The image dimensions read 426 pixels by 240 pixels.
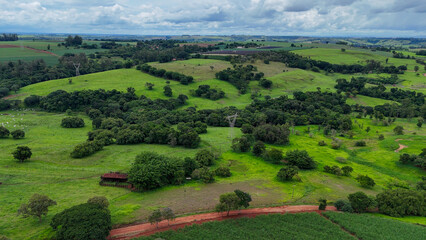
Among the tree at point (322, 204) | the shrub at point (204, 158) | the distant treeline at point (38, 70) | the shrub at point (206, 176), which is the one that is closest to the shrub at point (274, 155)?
the shrub at point (204, 158)

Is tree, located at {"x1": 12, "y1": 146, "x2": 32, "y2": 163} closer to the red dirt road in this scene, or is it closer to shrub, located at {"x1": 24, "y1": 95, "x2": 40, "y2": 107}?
the red dirt road

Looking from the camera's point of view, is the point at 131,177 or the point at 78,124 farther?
the point at 78,124

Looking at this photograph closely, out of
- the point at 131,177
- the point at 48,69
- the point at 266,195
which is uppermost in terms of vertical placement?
the point at 48,69

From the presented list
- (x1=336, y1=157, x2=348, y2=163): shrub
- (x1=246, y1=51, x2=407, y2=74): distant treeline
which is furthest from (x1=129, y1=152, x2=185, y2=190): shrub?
(x1=246, y1=51, x2=407, y2=74): distant treeline

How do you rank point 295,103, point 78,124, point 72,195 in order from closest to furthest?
point 72,195 < point 78,124 < point 295,103

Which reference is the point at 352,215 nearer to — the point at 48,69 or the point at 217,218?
the point at 217,218

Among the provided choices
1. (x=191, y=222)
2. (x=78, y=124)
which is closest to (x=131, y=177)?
(x=191, y=222)

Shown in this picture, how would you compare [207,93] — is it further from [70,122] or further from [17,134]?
[17,134]
